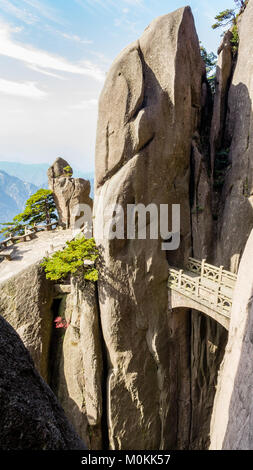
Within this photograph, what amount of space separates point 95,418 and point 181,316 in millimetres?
7124

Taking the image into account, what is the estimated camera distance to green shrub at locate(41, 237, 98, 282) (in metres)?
13.1

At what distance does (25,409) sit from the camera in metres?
3.74

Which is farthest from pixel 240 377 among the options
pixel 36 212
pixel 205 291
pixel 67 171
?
pixel 36 212

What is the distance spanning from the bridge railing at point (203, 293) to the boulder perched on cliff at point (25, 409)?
303 inches

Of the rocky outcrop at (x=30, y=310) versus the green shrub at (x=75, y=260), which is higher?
the green shrub at (x=75, y=260)

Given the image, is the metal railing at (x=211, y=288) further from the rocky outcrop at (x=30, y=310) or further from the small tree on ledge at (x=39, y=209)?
the small tree on ledge at (x=39, y=209)

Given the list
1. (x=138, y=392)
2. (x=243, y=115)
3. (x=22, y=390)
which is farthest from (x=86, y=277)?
(x=243, y=115)

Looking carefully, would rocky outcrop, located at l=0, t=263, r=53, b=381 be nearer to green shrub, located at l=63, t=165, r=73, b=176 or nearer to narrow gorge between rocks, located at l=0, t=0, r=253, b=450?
narrow gorge between rocks, located at l=0, t=0, r=253, b=450

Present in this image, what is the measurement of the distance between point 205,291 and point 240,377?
5025 millimetres

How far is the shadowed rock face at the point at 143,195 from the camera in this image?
13.2 metres

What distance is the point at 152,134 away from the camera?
43.9 feet

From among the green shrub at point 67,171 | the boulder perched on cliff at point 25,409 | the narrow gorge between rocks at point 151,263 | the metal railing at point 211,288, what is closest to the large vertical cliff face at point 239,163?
the narrow gorge between rocks at point 151,263
